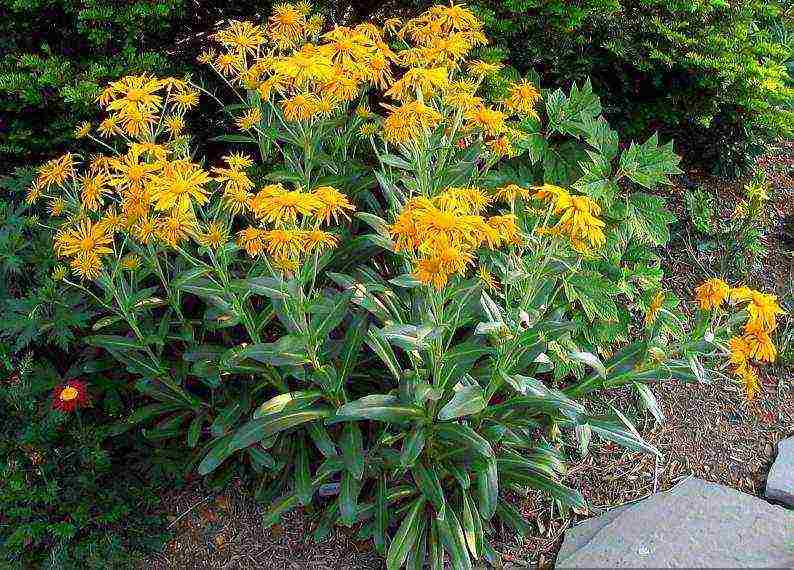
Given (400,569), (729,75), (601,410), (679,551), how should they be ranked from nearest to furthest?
(679,551), (400,569), (601,410), (729,75)

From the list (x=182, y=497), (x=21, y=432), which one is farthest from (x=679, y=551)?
(x=21, y=432)

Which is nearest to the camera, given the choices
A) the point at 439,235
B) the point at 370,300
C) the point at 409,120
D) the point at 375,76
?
the point at 439,235

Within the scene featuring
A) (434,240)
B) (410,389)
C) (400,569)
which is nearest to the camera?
(434,240)

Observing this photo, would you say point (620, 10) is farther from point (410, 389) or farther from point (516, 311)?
point (410, 389)

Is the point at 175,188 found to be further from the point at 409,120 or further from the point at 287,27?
the point at 287,27

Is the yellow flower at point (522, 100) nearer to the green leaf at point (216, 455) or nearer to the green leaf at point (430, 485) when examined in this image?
the green leaf at point (430, 485)

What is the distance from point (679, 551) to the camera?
6.91 feet

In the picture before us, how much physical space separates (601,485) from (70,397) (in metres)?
1.80

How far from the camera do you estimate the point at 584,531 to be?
246 centimetres

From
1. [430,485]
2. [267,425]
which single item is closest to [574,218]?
[430,485]

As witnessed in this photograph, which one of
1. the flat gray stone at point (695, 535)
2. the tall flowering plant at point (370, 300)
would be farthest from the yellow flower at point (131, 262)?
the flat gray stone at point (695, 535)

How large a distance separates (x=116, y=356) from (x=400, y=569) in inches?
45.7

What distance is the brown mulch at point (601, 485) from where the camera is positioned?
249 centimetres

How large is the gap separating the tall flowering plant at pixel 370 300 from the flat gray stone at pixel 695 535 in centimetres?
17
